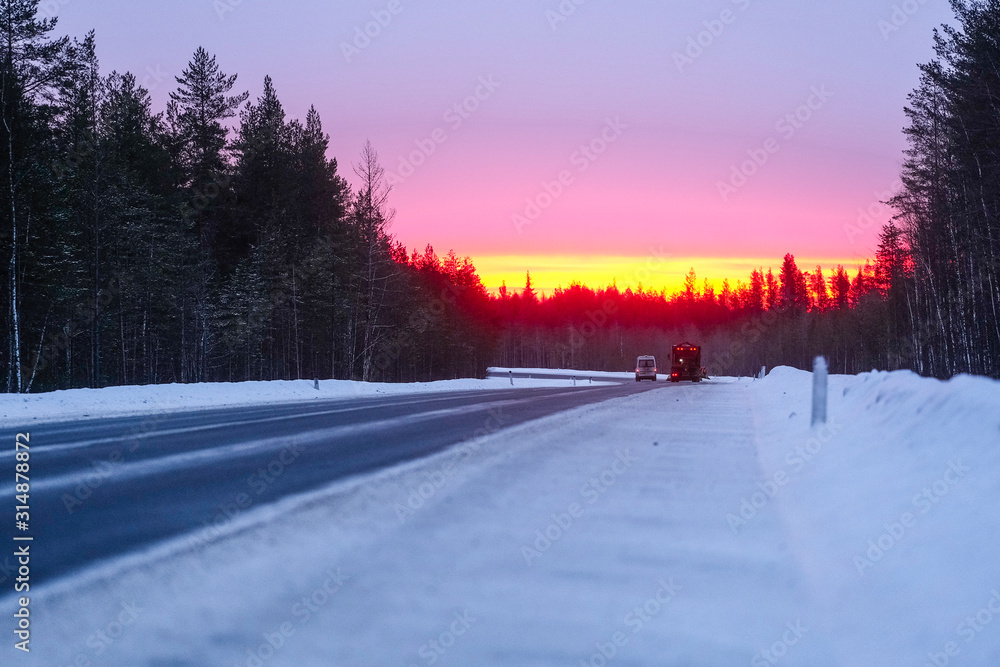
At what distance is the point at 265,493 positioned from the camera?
7086 mm

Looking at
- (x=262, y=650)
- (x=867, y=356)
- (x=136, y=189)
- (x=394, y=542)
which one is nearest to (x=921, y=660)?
(x=262, y=650)

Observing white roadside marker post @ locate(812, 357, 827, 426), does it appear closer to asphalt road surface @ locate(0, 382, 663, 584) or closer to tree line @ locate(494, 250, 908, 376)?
asphalt road surface @ locate(0, 382, 663, 584)

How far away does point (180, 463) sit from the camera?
885 centimetres

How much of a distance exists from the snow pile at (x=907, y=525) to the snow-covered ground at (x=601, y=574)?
2cm

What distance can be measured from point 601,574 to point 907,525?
205cm

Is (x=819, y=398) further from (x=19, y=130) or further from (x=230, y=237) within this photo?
(x=230, y=237)

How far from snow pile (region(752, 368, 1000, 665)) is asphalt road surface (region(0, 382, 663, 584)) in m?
4.62

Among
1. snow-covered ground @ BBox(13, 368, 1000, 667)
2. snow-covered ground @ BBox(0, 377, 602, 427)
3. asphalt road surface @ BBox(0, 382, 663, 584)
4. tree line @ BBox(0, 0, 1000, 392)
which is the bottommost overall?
snow-covered ground @ BBox(13, 368, 1000, 667)

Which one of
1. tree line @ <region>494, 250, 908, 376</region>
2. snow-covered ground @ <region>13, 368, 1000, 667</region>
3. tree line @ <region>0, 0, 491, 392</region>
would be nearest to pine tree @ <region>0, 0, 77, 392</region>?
tree line @ <region>0, 0, 491, 392</region>

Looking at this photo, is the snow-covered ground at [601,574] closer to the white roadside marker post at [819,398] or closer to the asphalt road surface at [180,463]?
the asphalt road surface at [180,463]

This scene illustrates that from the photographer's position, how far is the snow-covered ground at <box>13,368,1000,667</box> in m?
3.61

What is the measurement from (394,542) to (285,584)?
3.66 feet

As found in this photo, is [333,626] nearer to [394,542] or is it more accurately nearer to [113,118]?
[394,542]

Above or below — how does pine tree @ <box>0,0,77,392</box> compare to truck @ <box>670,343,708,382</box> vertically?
above
